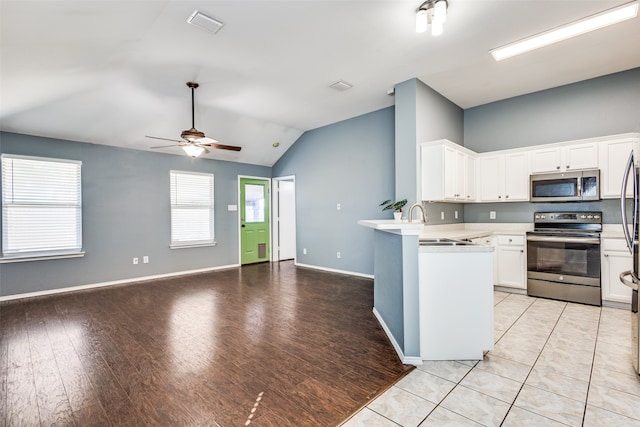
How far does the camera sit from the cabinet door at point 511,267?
418 cm

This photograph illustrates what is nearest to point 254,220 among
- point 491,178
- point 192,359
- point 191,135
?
point 191,135

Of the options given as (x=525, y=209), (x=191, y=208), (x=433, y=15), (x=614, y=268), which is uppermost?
(x=433, y=15)

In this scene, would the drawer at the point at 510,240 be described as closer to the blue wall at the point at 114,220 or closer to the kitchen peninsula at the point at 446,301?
the kitchen peninsula at the point at 446,301

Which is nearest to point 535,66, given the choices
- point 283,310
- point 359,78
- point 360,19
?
point 359,78

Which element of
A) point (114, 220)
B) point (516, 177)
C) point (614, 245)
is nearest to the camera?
point (614, 245)

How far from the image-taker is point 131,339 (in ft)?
9.58

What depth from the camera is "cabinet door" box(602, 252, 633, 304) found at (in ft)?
11.4

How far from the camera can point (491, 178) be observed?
465cm

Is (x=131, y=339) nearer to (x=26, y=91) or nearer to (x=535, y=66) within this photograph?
(x=26, y=91)

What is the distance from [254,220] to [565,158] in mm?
5900

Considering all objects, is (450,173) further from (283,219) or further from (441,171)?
(283,219)

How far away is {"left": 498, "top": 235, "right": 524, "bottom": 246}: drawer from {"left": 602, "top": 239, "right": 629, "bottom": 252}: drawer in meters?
0.84

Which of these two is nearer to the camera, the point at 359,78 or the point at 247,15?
the point at 247,15

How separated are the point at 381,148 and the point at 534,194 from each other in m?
2.37
